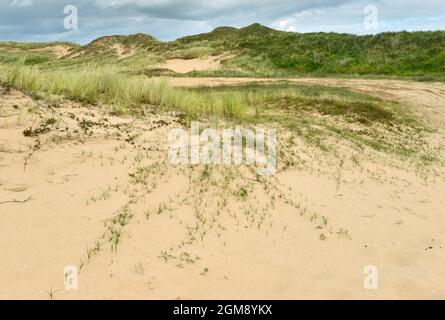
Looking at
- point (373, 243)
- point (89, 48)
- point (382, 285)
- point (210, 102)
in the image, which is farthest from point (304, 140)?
point (89, 48)

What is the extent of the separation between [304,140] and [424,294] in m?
5.73

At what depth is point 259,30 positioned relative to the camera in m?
47.2

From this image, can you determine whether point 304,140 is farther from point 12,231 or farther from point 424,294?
point 12,231

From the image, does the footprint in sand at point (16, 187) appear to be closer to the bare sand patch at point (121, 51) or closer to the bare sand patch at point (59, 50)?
the bare sand patch at point (121, 51)

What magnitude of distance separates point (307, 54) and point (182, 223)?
31012 millimetres

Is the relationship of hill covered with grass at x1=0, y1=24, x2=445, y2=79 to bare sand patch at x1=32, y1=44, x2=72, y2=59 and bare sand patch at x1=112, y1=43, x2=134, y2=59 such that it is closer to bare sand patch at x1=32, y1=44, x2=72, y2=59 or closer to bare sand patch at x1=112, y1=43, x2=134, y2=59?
bare sand patch at x1=112, y1=43, x2=134, y2=59

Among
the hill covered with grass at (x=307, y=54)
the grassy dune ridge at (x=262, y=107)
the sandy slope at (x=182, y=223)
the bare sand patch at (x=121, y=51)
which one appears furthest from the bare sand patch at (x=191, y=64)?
the sandy slope at (x=182, y=223)

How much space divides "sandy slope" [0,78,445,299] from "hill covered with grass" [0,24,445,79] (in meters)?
19.9

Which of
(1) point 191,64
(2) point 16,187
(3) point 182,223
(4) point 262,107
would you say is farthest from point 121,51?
(3) point 182,223

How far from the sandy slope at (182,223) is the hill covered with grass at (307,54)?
19.9 metres

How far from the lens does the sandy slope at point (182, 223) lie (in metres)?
4.59

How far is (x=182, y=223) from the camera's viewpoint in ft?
18.6

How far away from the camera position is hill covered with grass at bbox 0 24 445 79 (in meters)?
30.1

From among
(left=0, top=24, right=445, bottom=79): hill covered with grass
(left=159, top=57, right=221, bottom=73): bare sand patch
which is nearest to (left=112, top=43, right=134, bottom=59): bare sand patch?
(left=0, top=24, right=445, bottom=79): hill covered with grass
